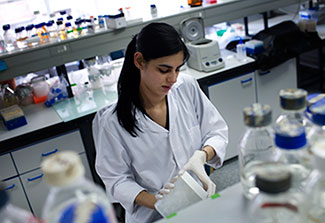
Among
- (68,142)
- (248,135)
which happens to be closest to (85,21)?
(68,142)

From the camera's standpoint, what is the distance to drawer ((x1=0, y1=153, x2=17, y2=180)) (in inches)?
97.7

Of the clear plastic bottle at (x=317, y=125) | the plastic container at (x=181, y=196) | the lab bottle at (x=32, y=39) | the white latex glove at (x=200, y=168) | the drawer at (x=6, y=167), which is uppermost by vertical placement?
the lab bottle at (x=32, y=39)

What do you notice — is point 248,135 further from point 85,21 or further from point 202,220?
point 85,21

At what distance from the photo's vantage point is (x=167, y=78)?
58.7 inches

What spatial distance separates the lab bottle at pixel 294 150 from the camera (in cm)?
69

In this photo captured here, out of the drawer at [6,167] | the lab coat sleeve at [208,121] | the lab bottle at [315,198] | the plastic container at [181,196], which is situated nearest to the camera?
the lab bottle at [315,198]

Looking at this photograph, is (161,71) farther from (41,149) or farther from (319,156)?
(41,149)

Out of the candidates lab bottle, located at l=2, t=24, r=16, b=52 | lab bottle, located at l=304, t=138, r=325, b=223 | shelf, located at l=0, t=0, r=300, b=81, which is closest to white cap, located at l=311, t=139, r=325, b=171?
lab bottle, located at l=304, t=138, r=325, b=223

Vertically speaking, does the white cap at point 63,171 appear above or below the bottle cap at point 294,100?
above

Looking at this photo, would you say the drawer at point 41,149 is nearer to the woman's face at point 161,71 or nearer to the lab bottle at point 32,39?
the lab bottle at point 32,39

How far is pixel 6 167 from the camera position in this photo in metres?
2.51

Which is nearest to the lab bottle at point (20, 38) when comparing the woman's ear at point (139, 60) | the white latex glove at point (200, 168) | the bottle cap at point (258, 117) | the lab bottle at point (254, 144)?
the woman's ear at point (139, 60)

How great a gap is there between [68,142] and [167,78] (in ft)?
4.68

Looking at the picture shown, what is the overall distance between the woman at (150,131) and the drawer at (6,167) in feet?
3.86
